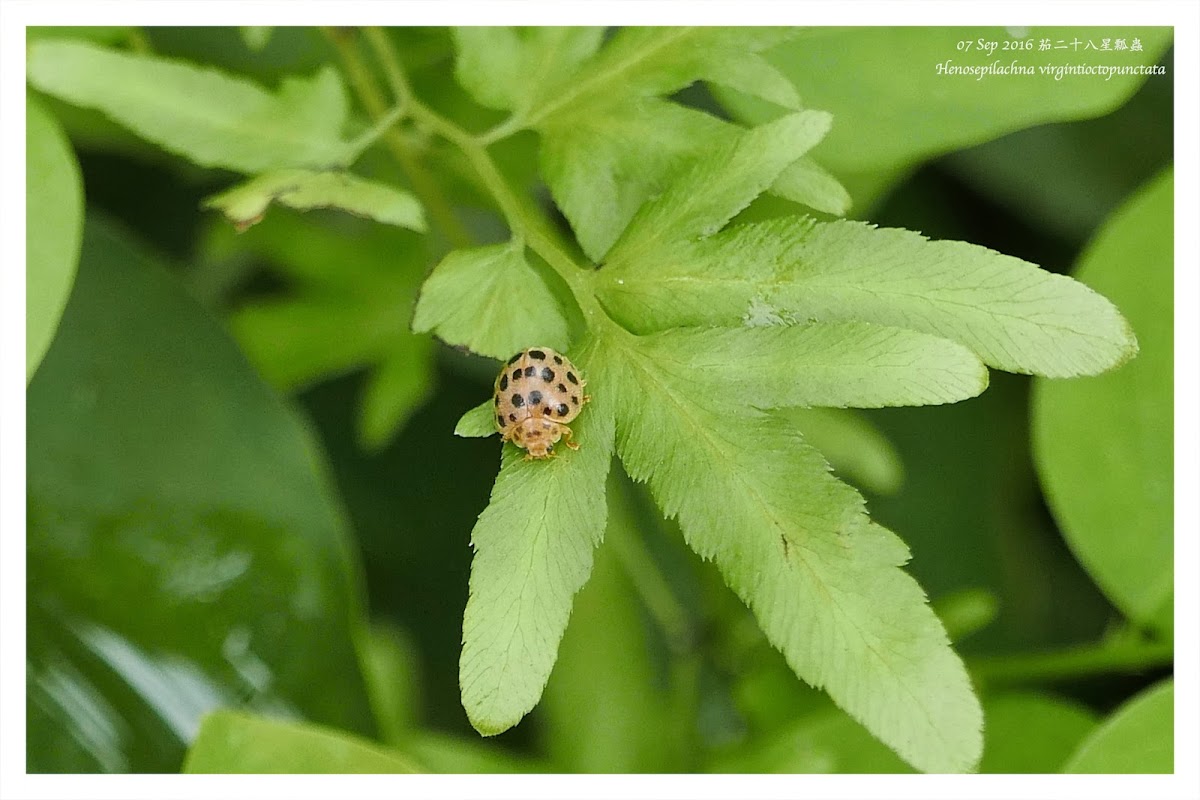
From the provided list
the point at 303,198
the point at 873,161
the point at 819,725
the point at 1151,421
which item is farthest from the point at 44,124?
the point at 1151,421

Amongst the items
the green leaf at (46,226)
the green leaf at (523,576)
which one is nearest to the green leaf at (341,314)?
the green leaf at (46,226)

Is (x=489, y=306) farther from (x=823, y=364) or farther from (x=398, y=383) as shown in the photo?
(x=398, y=383)

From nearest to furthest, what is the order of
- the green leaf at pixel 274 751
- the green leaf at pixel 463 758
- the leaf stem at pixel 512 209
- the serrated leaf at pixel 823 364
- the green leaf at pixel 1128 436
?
the serrated leaf at pixel 823 364
the leaf stem at pixel 512 209
the green leaf at pixel 274 751
the green leaf at pixel 1128 436
the green leaf at pixel 463 758

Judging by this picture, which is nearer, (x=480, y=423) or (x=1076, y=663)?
(x=480, y=423)

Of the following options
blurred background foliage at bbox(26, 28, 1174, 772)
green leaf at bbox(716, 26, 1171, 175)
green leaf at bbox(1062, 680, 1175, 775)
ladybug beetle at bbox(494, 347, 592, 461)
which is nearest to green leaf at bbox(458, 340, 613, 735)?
ladybug beetle at bbox(494, 347, 592, 461)

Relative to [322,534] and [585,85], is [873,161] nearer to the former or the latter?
[585,85]

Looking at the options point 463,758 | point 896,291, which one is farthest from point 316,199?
point 463,758

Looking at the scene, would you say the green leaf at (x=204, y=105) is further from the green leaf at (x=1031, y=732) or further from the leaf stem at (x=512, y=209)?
the green leaf at (x=1031, y=732)
